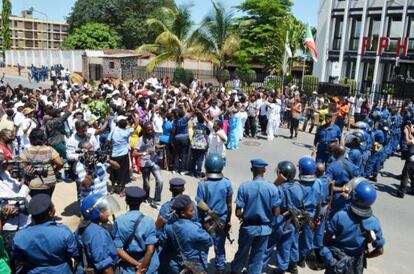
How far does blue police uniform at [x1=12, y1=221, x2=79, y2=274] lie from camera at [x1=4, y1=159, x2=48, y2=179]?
188cm

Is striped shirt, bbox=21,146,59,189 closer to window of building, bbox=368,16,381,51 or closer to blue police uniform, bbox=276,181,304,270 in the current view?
blue police uniform, bbox=276,181,304,270

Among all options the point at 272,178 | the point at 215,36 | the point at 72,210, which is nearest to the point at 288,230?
the point at 72,210

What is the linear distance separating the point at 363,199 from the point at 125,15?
49.2 meters

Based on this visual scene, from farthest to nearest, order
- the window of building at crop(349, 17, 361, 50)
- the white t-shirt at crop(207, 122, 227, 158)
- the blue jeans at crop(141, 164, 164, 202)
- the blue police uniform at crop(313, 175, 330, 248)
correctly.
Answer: the window of building at crop(349, 17, 361, 50), the white t-shirt at crop(207, 122, 227, 158), the blue jeans at crop(141, 164, 164, 202), the blue police uniform at crop(313, 175, 330, 248)

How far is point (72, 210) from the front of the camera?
7.71 m

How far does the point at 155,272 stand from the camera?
4.10m

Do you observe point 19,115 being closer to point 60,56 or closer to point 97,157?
point 97,157

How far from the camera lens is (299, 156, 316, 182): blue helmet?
5.40m

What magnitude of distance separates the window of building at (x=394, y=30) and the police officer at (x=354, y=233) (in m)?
25.1

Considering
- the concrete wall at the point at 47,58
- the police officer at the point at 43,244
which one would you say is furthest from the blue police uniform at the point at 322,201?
the concrete wall at the point at 47,58

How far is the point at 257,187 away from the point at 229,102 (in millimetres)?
8521

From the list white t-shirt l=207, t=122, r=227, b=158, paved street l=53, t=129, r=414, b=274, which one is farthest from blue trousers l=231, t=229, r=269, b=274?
white t-shirt l=207, t=122, r=227, b=158

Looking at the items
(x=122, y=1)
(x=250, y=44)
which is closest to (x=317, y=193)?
(x=250, y=44)

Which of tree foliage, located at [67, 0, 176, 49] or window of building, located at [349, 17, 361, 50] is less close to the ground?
tree foliage, located at [67, 0, 176, 49]
